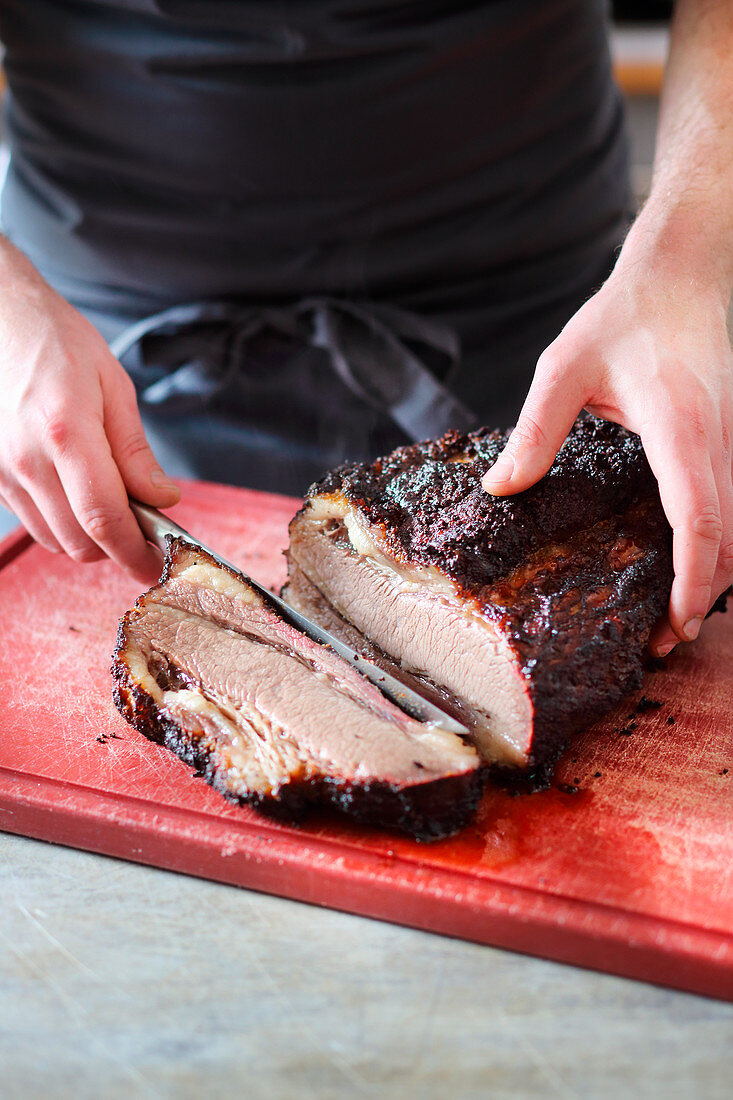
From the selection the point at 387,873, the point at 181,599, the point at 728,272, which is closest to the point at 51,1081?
the point at 387,873

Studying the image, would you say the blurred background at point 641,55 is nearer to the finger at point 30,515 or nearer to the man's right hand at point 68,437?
the man's right hand at point 68,437

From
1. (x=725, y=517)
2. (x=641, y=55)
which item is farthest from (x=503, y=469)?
(x=641, y=55)

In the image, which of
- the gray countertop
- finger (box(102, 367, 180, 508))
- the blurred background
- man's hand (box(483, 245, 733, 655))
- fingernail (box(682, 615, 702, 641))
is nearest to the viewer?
the gray countertop

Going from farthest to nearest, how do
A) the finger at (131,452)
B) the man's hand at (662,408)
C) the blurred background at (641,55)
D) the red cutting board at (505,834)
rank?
1. the blurred background at (641,55)
2. the finger at (131,452)
3. the man's hand at (662,408)
4. the red cutting board at (505,834)

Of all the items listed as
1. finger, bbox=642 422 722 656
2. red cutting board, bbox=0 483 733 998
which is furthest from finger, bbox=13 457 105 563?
finger, bbox=642 422 722 656

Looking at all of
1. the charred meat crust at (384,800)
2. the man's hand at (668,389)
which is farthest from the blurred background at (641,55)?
the charred meat crust at (384,800)

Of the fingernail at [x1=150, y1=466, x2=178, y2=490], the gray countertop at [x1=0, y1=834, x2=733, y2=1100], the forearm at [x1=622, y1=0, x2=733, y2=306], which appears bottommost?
the gray countertop at [x1=0, y1=834, x2=733, y2=1100]

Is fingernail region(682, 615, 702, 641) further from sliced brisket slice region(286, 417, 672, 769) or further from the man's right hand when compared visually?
the man's right hand
